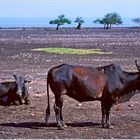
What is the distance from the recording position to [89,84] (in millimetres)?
14422

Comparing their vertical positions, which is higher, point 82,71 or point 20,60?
point 82,71

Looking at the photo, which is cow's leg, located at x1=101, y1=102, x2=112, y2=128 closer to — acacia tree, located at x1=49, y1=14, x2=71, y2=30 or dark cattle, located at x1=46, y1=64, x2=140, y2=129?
dark cattle, located at x1=46, y1=64, x2=140, y2=129

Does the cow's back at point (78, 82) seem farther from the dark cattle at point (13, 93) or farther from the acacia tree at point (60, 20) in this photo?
the acacia tree at point (60, 20)

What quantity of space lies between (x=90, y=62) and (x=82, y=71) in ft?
60.1

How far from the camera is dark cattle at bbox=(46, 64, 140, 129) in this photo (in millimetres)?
14281

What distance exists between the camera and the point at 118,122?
15.2m

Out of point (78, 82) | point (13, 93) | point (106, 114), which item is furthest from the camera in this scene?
point (13, 93)

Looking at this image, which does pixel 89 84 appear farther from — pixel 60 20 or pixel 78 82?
pixel 60 20

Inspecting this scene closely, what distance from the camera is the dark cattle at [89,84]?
1428cm

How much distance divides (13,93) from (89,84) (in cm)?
483

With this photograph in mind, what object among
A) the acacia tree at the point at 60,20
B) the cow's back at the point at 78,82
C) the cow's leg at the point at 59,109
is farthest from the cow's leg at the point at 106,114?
the acacia tree at the point at 60,20

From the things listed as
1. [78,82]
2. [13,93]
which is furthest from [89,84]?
[13,93]

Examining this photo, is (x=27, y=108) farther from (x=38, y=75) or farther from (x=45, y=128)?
(x=38, y=75)

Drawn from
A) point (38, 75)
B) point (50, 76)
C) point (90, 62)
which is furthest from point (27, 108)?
point (90, 62)
